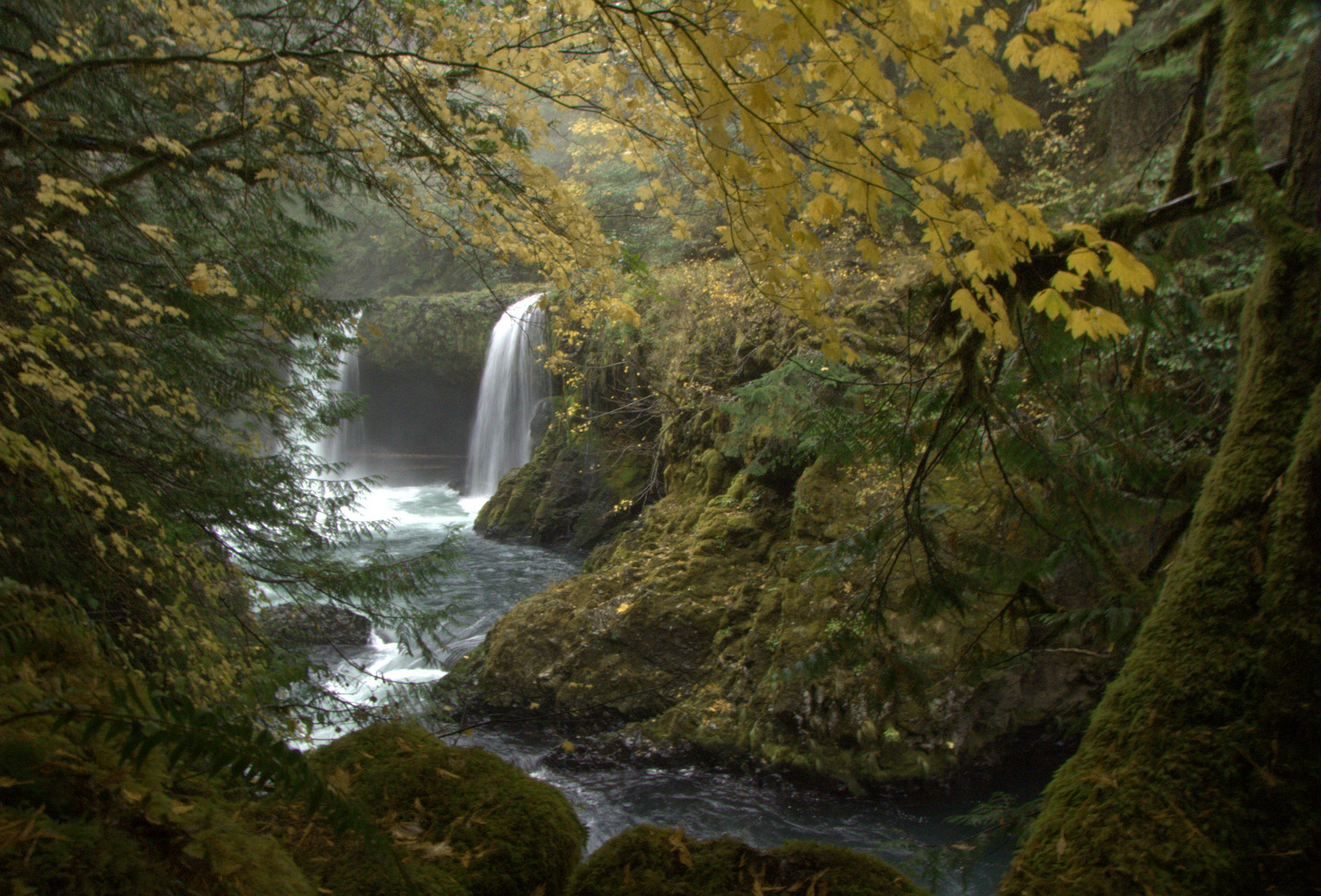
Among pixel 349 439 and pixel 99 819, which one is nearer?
pixel 99 819

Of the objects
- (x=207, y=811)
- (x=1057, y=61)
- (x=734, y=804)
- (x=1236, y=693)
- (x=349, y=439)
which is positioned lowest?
(x=734, y=804)

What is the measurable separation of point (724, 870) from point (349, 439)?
27.1m

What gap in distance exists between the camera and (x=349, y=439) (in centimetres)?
2577

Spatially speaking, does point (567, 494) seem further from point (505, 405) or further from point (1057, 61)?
point (1057, 61)

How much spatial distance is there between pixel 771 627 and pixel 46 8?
7250 mm

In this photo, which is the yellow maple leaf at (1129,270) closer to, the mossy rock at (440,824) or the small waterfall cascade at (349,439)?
the mossy rock at (440,824)

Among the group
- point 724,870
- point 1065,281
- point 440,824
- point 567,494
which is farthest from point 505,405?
point 724,870

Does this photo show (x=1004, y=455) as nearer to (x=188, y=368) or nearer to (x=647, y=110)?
(x=647, y=110)

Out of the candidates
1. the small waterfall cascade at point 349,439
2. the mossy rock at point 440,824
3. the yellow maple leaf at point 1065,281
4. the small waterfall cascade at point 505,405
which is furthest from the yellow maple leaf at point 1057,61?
the small waterfall cascade at point 349,439

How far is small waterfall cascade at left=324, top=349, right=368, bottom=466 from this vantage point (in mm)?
23328

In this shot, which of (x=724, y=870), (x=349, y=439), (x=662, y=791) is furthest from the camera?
(x=349, y=439)

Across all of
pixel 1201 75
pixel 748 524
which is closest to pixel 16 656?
pixel 1201 75

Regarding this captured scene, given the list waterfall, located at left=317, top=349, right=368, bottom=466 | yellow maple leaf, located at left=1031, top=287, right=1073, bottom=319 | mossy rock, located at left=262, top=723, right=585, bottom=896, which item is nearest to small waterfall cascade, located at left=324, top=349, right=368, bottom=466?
waterfall, located at left=317, top=349, right=368, bottom=466

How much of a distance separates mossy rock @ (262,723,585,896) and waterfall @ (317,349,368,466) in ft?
74.9
